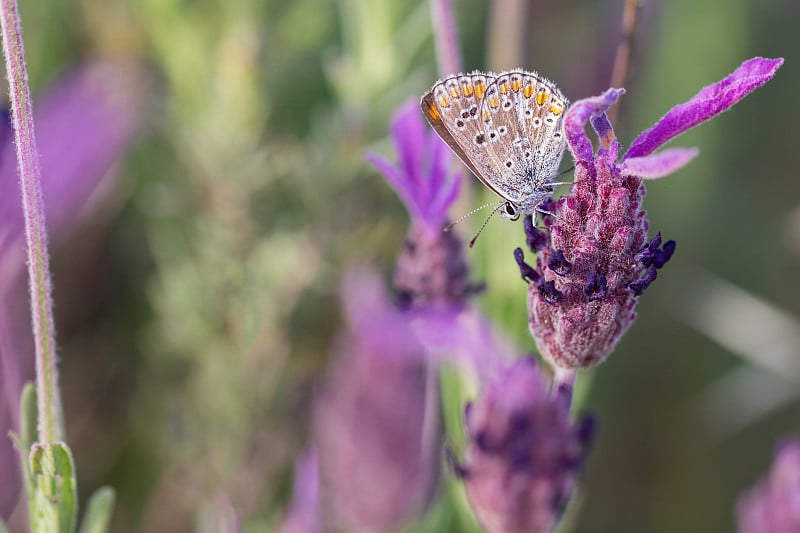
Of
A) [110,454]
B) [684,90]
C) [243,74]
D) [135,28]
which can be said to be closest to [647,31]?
[684,90]

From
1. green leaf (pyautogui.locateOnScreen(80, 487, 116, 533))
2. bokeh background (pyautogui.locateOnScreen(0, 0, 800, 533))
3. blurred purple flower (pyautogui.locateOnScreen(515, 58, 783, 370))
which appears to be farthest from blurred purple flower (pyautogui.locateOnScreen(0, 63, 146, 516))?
blurred purple flower (pyautogui.locateOnScreen(515, 58, 783, 370))

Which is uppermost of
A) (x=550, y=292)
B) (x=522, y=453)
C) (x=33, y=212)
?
(x=33, y=212)

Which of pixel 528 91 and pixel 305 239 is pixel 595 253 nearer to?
pixel 528 91

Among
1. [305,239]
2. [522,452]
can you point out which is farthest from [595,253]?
[305,239]

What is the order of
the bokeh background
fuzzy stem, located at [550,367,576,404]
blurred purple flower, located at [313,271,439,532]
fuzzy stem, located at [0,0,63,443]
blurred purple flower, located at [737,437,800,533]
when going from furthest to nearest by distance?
the bokeh background → blurred purple flower, located at [313,271,439,532] → blurred purple flower, located at [737,437,800,533] → fuzzy stem, located at [550,367,576,404] → fuzzy stem, located at [0,0,63,443]

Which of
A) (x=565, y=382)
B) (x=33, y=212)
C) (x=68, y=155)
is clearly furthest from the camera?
(x=68, y=155)

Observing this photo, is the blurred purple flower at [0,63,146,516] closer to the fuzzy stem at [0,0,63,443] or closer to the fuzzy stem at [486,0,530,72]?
the fuzzy stem at [0,0,63,443]

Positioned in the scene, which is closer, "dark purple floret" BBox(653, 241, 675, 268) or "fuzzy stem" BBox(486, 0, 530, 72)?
"dark purple floret" BBox(653, 241, 675, 268)

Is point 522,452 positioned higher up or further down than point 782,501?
higher up
